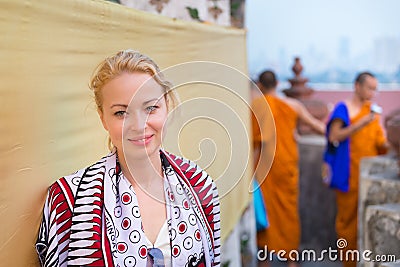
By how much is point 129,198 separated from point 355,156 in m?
2.40

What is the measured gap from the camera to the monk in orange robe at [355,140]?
3133 millimetres

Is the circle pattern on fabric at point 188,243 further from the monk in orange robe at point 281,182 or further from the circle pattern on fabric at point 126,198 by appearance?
the monk in orange robe at point 281,182

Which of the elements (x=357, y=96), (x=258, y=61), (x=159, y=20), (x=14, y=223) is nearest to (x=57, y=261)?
(x=14, y=223)

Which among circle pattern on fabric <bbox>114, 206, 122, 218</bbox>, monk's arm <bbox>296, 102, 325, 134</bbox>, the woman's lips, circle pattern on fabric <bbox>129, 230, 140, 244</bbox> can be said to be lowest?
monk's arm <bbox>296, 102, 325, 134</bbox>

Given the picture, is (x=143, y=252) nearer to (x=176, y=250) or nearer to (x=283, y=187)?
(x=176, y=250)

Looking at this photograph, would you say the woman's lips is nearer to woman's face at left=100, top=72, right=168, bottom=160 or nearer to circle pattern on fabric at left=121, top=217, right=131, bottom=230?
woman's face at left=100, top=72, right=168, bottom=160

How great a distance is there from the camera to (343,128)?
3.15 meters

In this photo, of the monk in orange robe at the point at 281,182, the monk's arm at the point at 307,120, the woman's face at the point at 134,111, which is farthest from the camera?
the monk's arm at the point at 307,120

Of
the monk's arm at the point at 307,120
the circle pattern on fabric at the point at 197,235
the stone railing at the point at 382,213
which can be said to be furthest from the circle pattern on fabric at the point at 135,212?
the monk's arm at the point at 307,120

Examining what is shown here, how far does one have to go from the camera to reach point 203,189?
103 cm

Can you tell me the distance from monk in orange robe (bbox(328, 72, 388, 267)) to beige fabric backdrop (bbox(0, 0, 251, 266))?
6.48 ft

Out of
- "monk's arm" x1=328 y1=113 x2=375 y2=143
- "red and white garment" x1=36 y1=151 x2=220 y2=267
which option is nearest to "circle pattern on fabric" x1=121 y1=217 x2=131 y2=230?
"red and white garment" x1=36 y1=151 x2=220 y2=267

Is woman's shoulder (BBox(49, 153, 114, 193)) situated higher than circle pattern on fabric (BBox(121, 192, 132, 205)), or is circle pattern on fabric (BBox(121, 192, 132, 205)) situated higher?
woman's shoulder (BBox(49, 153, 114, 193))

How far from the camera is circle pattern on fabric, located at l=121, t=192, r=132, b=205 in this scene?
93 centimetres
